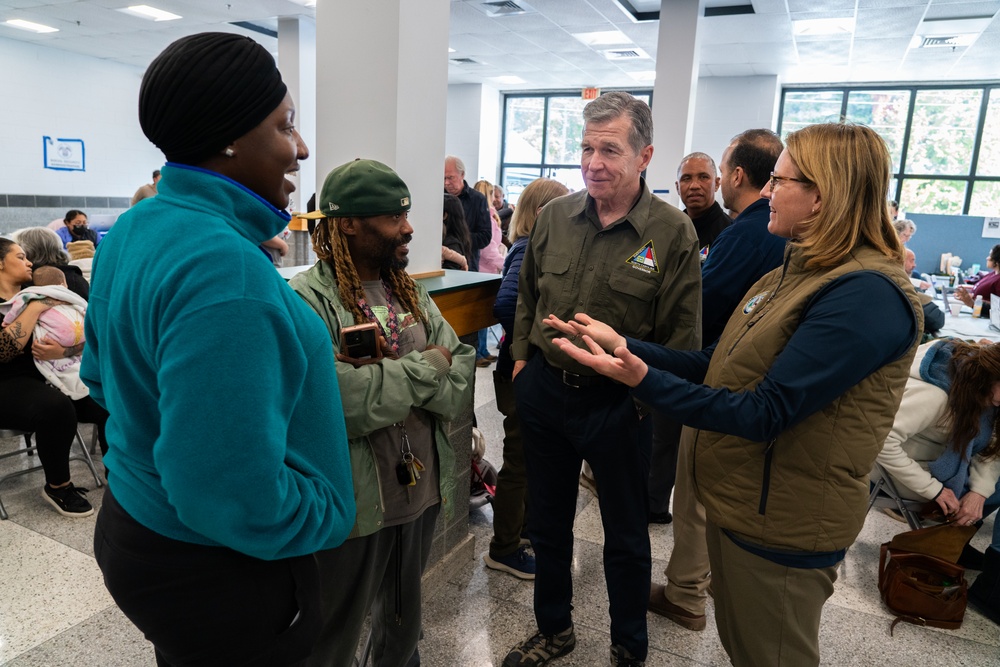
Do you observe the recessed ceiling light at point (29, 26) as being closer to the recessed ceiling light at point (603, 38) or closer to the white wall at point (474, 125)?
the white wall at point (474, 125)

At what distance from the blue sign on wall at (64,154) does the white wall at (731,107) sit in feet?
33.8

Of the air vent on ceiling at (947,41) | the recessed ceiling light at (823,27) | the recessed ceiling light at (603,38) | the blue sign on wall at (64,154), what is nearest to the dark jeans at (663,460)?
the recessed ceiling light at (823,27)

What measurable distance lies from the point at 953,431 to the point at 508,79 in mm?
10534

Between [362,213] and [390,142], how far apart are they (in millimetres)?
992

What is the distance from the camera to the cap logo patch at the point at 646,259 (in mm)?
1812

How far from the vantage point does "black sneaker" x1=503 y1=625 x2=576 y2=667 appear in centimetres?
197

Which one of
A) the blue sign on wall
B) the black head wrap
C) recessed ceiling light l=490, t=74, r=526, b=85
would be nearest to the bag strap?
the black head wrap

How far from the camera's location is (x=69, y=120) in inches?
400

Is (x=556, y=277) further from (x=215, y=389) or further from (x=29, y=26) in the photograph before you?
(x=29, y=26)

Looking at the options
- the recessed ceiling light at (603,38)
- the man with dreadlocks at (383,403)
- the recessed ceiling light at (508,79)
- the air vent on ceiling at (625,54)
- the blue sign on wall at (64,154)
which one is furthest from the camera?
the recessed ceiling light at (508,79)

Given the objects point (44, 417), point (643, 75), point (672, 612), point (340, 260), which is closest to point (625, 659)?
point (672, 612)

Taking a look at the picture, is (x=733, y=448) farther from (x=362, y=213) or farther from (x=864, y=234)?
(x=362, y=213)

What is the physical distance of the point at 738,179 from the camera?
2393 millimetres

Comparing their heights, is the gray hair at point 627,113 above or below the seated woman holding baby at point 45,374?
above
